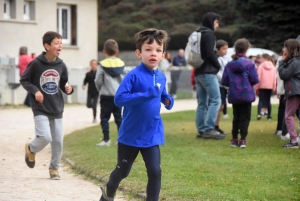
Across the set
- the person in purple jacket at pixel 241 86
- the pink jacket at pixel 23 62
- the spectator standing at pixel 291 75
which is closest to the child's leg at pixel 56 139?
the person in purple jacket at pixel 241 86

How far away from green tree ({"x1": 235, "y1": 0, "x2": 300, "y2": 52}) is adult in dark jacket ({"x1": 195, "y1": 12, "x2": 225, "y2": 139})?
2252cm

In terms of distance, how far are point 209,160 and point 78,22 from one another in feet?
77.0

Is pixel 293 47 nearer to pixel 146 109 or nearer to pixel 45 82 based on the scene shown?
pixel 45 82

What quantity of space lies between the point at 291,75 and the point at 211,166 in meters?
2.44

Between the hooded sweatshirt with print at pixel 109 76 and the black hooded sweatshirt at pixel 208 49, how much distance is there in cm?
165

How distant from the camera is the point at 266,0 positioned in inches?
1430

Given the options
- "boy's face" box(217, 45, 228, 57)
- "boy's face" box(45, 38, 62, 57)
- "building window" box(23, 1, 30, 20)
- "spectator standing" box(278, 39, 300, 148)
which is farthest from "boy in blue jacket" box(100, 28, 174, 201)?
"building window" box(23, 1, 30, 20)

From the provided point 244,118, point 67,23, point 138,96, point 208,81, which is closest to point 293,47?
point 244,118

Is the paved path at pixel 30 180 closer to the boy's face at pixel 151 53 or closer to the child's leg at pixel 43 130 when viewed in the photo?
the child's leg at pixel 43 130

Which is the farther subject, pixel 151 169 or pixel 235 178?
pixel 235 178

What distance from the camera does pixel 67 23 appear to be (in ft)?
109

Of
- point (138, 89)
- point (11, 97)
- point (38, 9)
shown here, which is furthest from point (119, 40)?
point (138, 89)

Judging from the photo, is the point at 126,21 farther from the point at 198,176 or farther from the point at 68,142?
the point at 198,176

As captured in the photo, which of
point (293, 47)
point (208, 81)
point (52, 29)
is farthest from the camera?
point (52, 29)
